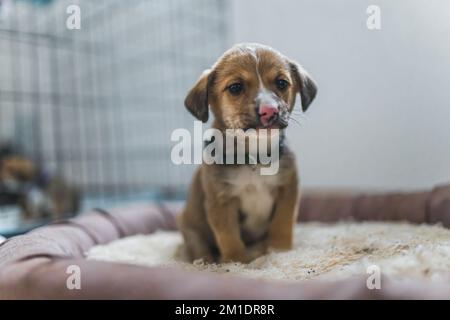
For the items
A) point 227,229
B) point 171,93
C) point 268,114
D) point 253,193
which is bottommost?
point 227,229

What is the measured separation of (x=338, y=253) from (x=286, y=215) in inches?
10.4

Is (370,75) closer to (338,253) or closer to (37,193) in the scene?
(338,253)

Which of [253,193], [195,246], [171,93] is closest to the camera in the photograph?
[253,193]

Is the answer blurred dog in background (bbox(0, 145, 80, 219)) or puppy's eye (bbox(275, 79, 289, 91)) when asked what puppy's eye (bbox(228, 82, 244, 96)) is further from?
blurred dog in background (bbox(0, 145, 80, 219))

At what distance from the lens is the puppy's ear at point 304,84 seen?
52.9 inches

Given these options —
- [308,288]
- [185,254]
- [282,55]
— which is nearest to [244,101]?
[282,55]

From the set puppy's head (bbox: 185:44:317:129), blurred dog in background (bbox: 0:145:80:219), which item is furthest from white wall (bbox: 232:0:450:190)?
blurred dog in background (bbox: 0:145:80:219)

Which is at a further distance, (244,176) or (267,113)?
(244,176)

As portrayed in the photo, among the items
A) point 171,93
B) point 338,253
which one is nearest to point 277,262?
point 338,253

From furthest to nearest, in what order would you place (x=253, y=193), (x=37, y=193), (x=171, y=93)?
(x=171, y=93), (x=37, y=193), (x=253, y=193)

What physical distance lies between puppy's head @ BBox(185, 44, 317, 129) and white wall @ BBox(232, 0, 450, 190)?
0.11 meters

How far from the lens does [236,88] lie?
1.31m

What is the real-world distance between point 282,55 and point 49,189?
248 cm
